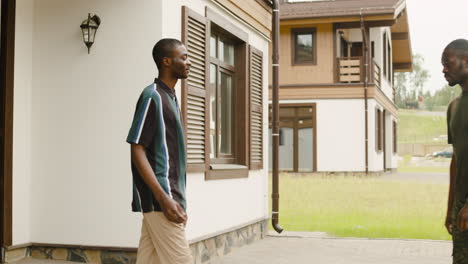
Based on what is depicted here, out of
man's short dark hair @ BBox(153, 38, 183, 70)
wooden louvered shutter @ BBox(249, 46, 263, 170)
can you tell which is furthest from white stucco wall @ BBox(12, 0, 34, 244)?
man's short dark hair @ BBox(153, 38, 183, 70)

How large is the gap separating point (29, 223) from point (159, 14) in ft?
7.46

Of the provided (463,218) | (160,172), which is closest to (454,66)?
(463,218)

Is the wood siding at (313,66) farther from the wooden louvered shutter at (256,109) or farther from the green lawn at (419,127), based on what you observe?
the green lawn at (419,127)

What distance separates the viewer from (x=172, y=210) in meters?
3.45

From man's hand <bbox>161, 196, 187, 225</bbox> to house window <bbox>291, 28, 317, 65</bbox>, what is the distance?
21173mm

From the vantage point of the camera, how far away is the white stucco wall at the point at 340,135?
23.8m

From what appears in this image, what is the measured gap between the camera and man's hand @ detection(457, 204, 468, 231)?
10.6 feet

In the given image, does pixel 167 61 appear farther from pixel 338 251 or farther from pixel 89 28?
pixel 338 251

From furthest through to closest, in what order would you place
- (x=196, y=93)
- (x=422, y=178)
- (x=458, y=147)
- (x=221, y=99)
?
(x=422, y=178) < (x=221, y=99) < (x=196, y=93) < (x=458, y=147)

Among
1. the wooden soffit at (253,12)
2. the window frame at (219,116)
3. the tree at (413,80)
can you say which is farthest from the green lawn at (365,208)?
the tree at (413,80)

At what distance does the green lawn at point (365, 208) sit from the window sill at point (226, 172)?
2.20m

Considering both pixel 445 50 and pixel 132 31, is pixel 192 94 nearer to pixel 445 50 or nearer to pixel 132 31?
pixel 132 31

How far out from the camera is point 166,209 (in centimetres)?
345

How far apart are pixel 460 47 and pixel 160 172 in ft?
4.99
